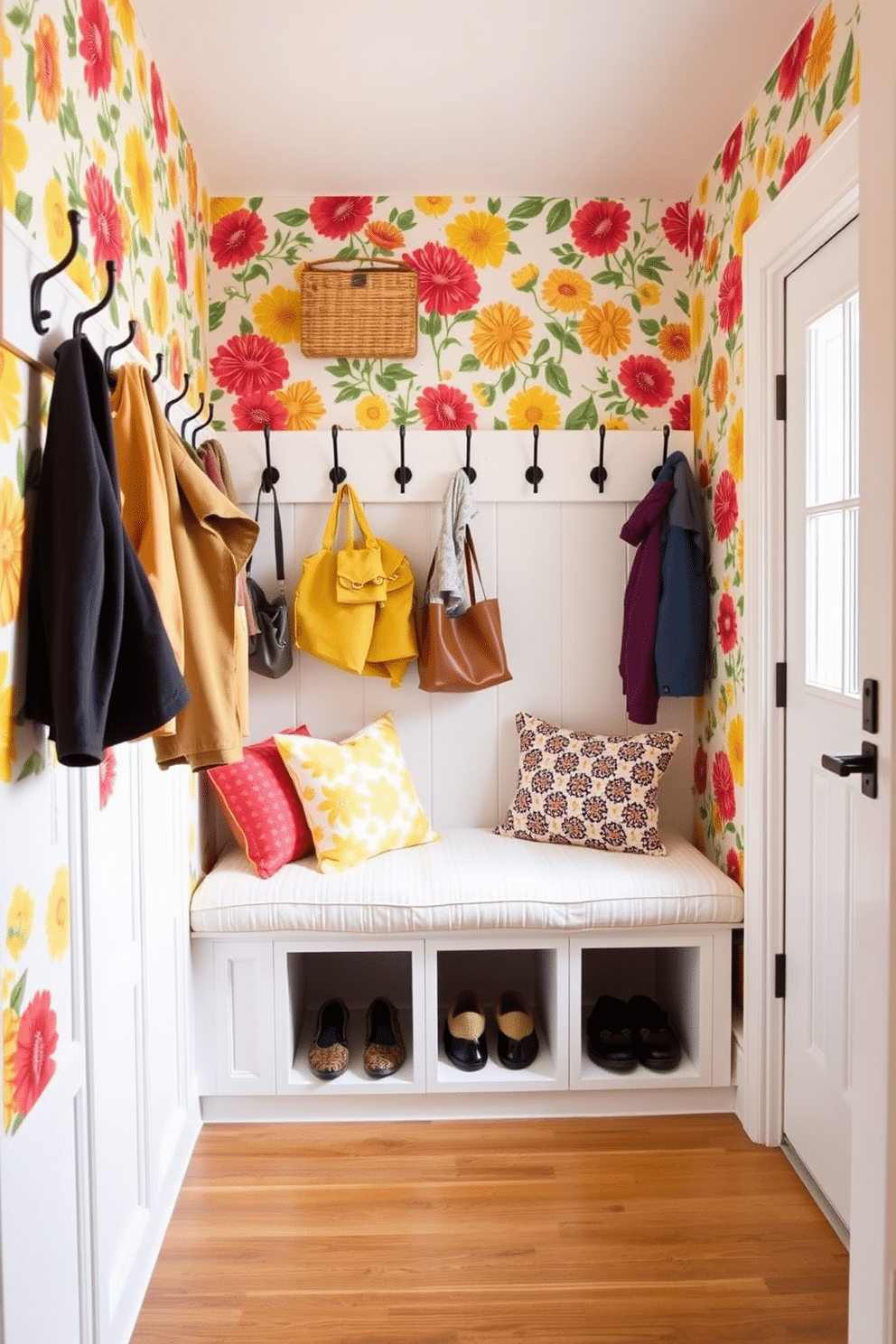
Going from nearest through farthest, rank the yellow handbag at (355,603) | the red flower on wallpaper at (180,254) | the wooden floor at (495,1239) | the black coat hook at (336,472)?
the wooden floor at (495,1239)
the red flower on wallpaper at (180,254)
the yellow handbag at (355,603)
the black coat hook at (336,472)

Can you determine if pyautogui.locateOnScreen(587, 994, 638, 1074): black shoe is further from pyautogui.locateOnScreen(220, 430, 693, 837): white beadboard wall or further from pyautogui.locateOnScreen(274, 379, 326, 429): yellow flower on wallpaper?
pyautogui.locateOnScreen(274, 379, 326, 429): yellow flower on wallpaper

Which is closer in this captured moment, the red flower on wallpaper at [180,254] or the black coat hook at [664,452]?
the red flower on wallpaper at [180,254]

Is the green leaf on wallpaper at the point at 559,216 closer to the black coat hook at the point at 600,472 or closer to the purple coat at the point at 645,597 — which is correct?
the black coat hook at the point at 600,472

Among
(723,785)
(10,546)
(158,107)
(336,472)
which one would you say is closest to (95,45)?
(158,107)

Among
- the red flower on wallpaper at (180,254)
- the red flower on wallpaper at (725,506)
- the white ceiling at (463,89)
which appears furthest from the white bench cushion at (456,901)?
the white ceiling at (463,89)

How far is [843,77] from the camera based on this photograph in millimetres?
1784

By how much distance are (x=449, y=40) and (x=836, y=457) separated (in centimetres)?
118

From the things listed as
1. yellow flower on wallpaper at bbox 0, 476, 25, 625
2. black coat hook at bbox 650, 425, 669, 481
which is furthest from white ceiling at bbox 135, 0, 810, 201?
yellow flower on wallpaper at bbox 0, 476, 25, 625

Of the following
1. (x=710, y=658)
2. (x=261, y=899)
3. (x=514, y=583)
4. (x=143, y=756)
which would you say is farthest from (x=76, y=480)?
(x=710, y=658)

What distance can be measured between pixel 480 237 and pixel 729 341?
32.0 inches

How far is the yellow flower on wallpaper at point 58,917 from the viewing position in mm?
Result: 1379

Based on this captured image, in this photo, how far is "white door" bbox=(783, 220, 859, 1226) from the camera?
6.33 ft

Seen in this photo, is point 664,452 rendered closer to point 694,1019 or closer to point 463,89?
point 463,89

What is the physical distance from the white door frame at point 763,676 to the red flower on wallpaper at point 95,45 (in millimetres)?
1377
